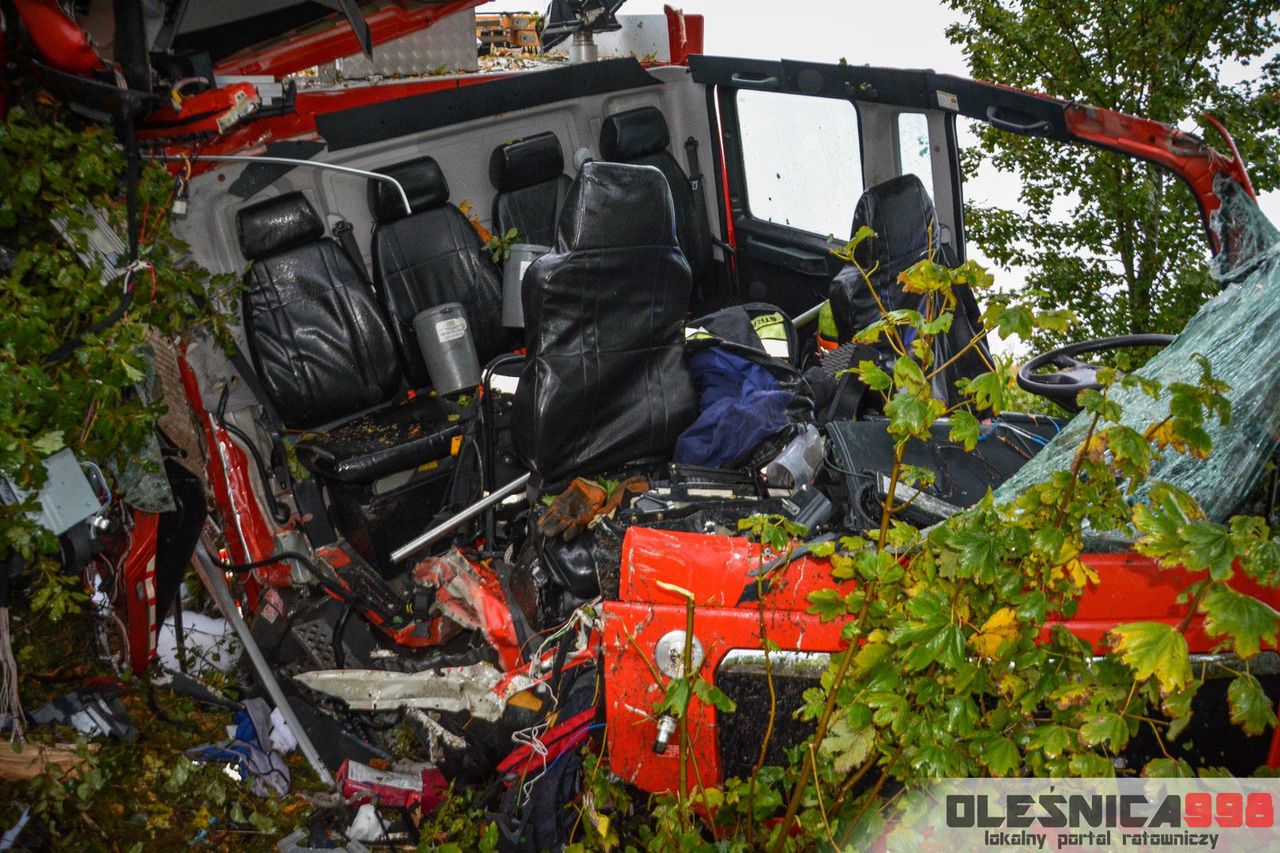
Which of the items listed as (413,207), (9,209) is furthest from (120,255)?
(413,207)

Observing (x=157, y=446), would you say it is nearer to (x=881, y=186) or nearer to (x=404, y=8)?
(x=404, y=8)

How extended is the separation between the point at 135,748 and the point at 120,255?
4.65ft

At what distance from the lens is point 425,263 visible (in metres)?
4.58

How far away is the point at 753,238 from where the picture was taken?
5.38 meters

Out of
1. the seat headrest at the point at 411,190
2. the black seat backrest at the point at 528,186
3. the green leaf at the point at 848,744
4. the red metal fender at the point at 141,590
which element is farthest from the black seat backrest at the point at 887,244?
the red metal fender at the point at 141,590

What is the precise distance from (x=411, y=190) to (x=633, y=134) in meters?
1.32

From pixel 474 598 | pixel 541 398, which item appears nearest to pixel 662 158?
pixel 541 398

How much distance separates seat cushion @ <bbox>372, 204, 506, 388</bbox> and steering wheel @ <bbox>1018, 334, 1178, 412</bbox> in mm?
2586

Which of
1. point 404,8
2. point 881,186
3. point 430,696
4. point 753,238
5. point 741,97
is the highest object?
point 404,8

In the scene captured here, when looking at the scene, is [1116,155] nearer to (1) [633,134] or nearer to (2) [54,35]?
(1) [633,134]

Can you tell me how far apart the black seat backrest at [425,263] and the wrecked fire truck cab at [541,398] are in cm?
1

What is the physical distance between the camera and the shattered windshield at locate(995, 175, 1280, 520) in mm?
1918

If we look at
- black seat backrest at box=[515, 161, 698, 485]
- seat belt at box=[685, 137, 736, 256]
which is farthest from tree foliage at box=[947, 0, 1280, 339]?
black seat backrest at box=[515, 161, 698, 485]

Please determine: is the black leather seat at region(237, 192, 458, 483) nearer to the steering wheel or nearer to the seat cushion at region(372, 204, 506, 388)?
the seat cushion at region(372, 204, 506, 388)
